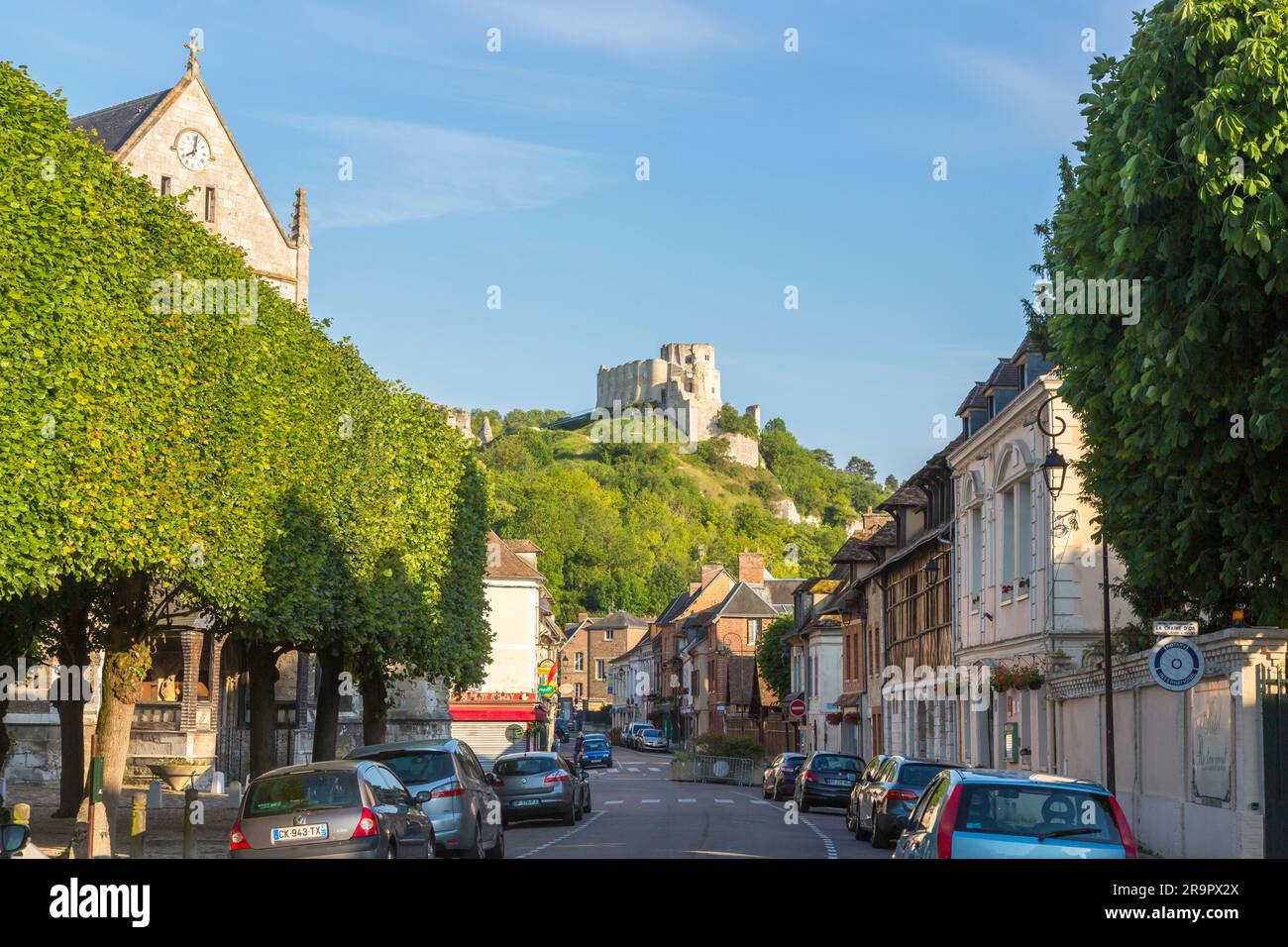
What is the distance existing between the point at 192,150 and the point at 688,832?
28259 mm

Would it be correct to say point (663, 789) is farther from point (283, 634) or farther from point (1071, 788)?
point (1071, 788)

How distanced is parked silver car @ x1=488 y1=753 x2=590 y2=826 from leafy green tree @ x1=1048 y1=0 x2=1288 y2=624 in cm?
1562

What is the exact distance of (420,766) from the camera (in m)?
20.3

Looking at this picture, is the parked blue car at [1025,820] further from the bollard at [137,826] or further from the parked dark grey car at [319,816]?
the bollard at [137,826]

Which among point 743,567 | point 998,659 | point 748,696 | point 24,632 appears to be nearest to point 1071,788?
point 24,632

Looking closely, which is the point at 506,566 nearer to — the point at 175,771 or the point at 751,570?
the point at 175,771

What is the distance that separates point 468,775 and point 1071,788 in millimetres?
10296

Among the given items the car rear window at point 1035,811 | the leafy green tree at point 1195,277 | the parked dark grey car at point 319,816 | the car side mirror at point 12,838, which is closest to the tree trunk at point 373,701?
the parked dark grey car at point 319,816

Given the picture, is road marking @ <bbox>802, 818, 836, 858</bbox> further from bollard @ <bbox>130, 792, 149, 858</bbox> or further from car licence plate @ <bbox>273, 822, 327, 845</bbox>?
car licence plate @ <bbox>273, 822, 327, 845</bbox>

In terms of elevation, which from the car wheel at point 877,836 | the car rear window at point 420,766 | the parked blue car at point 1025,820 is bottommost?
the car wheel at point 877,836

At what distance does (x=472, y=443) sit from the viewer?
140 feet

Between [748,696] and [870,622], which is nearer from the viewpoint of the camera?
[870,622]

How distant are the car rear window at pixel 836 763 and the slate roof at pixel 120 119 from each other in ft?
83.9

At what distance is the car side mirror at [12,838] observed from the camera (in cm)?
910
